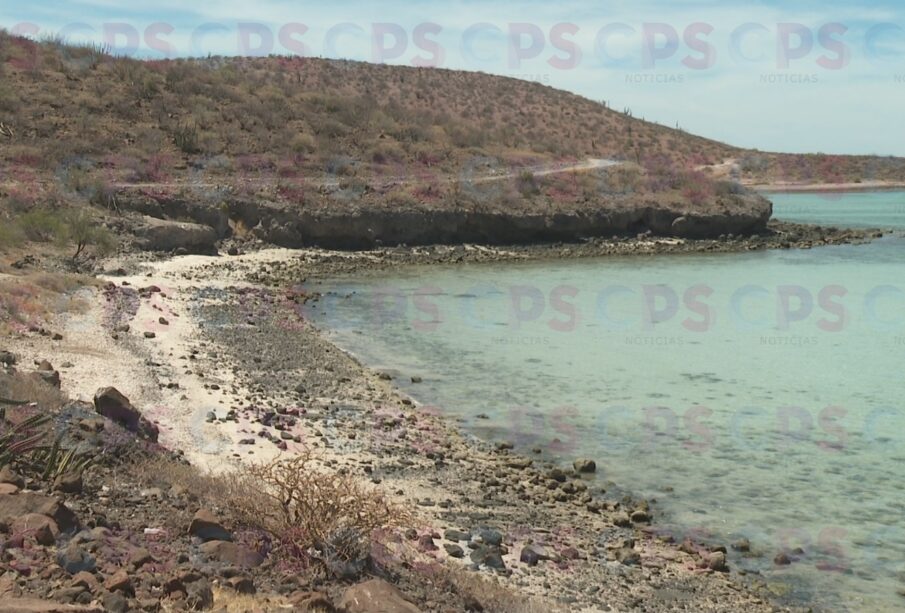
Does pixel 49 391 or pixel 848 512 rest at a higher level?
pixel 49 391

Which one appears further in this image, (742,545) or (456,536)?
(742,545)

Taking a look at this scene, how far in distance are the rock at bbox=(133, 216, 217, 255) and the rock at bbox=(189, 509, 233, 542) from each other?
2251 centimetres

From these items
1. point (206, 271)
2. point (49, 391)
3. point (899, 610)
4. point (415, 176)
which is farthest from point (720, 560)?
point (415, 176)

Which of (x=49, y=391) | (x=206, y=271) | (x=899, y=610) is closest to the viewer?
(x=899, y=610)

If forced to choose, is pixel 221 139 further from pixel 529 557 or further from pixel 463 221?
pixel 529 557

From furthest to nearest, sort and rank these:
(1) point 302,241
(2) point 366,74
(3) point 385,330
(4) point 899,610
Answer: (2) point 366,74, (1) point 302,241, (3) point 385,330, (4) point 899,610

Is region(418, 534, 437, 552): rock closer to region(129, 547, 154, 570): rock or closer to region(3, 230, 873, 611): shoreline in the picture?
region(3, 230, 873, 611): shoreline

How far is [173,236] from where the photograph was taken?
28719 mm

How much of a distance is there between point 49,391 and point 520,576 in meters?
5.18

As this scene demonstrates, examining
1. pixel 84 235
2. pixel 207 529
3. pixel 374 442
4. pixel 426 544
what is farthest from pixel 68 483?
pixel 84 235

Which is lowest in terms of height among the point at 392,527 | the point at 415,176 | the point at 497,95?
the point at 392,527

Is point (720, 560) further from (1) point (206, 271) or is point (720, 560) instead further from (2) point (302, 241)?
(2) point (302, 241)

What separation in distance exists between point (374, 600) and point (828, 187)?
101 metres

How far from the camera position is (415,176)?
137ft
